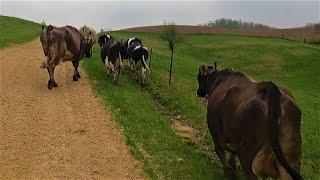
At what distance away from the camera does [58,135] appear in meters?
12.4

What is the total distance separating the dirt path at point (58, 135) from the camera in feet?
33.5

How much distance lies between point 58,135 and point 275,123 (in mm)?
6459

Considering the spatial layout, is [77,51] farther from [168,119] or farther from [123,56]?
[168,119]

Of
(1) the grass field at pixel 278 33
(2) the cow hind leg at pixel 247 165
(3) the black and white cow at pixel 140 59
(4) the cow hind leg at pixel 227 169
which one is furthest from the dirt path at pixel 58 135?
(1) the grass field at pixel 278 33

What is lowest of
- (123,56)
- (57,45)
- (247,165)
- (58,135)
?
(58,135)

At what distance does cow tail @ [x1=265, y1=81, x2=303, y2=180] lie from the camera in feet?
25.0

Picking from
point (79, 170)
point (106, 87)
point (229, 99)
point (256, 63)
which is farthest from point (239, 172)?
point (256, 63)

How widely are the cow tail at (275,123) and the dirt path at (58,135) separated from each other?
3.52 meters

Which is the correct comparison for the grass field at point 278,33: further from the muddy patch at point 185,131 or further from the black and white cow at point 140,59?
the muddy patch at point 185,131

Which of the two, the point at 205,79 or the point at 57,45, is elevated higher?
the point at 57,45

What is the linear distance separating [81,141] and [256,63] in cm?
4235

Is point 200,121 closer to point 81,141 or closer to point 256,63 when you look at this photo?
point 81,141

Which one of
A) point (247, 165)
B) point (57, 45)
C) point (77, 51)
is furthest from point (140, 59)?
point (247, 165)

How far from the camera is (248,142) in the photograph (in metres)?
8.23
